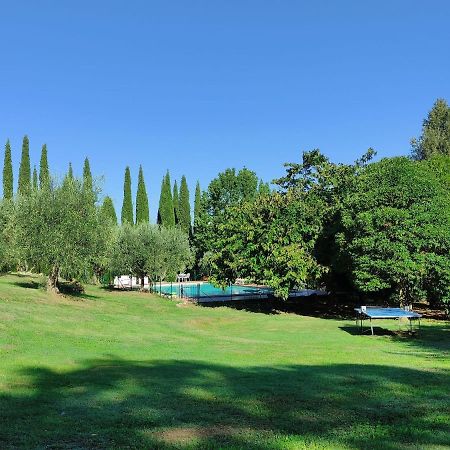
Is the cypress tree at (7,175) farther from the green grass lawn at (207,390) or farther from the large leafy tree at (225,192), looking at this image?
the green grass lawn at (207,390)

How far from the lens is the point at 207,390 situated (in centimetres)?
1042

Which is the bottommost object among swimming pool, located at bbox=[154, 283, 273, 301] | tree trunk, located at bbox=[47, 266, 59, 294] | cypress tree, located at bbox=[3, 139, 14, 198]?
swimming pool, located at bbox=[154, 283, 273, 301]

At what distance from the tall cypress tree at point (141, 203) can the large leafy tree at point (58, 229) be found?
170 feet

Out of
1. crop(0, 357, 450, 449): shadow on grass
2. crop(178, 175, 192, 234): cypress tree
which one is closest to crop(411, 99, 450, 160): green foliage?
crop(178, 175, 192, 234): cypress tree

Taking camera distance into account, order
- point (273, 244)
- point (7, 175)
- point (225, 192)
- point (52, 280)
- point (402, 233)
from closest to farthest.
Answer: point (402, 233), point (52, 280), point (273, 244), point (225, 192), point (7, 175)

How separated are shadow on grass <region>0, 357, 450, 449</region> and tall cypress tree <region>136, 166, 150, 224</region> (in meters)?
72.3

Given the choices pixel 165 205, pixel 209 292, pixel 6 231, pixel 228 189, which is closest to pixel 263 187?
pixel 228 189

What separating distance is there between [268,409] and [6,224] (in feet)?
130

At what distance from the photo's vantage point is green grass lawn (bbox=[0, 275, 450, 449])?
23.4 feet

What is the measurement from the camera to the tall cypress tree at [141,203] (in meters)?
84.6

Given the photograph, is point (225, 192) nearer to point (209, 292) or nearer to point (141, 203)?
point (209, 292)

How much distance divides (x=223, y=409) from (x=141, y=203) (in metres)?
78.4

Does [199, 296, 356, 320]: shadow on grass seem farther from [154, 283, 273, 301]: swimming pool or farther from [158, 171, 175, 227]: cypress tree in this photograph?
[158, 171, 175, 227]: cypress tree

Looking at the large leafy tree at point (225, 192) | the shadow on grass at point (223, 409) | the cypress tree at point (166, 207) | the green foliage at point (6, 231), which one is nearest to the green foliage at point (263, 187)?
the large leafy tree at point (225, 192)
